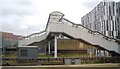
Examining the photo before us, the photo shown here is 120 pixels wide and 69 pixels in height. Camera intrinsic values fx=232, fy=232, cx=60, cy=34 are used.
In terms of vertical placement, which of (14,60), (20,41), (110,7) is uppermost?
(110,7)

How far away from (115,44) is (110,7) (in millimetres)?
25992

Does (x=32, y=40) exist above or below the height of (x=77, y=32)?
below

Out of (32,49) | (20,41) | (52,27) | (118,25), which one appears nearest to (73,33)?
(52,27)

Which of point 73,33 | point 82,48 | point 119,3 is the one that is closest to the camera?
point 73,33

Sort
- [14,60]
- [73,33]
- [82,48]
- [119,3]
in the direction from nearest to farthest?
[14,60]
[73,33]
[119,3]
[82,48]

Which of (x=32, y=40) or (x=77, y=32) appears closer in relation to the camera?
(x=77, y=32)

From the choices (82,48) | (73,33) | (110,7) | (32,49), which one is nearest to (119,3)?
(110,7)

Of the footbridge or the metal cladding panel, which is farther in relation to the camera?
the metal cladding panel

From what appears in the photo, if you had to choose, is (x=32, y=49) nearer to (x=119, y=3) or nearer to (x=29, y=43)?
(x=29, y=43)

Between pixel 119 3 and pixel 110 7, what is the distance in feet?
10.5

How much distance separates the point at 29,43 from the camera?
1961 inches

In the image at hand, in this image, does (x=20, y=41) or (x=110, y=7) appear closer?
(x=20, y=41)

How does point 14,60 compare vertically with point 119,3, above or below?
below

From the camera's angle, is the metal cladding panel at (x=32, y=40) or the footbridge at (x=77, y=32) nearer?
the footbridge at (x=77, y=32)
